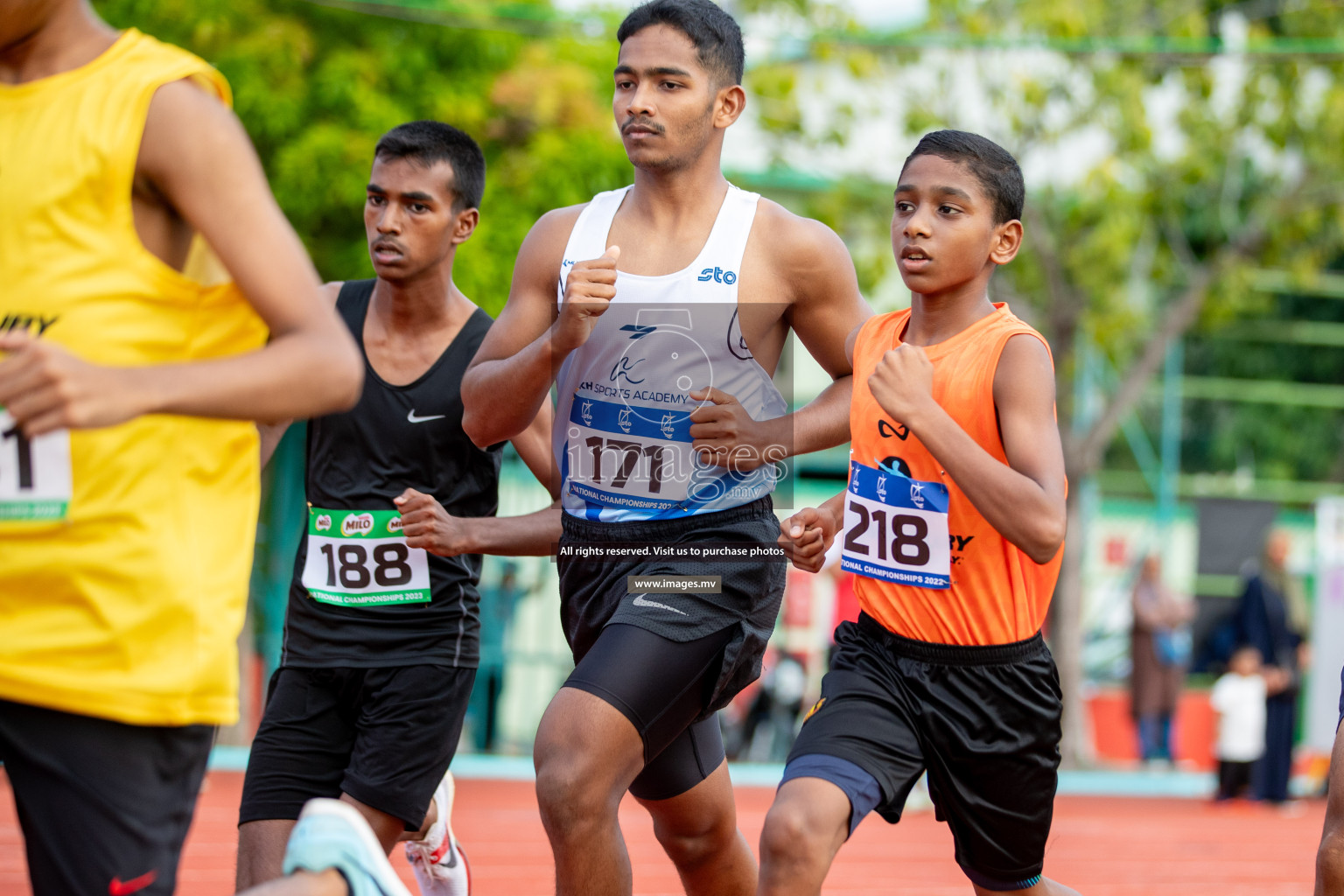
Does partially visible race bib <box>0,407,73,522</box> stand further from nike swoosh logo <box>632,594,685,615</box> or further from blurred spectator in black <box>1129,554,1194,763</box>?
blurred spectator in black <box>1129,554,1194,763</box>

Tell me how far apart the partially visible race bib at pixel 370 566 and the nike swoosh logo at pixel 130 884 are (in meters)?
1.92

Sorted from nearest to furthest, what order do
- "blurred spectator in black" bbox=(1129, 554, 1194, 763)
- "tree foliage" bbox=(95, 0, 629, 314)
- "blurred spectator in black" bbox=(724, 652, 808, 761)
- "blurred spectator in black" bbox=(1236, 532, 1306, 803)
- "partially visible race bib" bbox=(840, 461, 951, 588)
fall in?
1. "partially visible race bib" bbox=(840, 461, 951, 588)
2. "tree foliage" bbox=(95, 0, 629, 314)
3. "blurred spectator in black" bbox=(1236, 532, 1306, 803)
4. "blurred spectator in black" bbox=(724, 652, 808, 761)
5. "blurred spectator in black" bbox=(1129, 554, 1194, 763)

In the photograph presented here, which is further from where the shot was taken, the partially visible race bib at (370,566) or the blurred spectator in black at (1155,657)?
the blurred spectator in black at (1155,657)

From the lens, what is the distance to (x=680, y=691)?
3658 millimetres

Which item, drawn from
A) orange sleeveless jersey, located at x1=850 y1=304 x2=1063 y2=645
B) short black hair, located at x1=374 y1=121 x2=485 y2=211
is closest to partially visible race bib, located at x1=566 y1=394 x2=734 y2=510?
orange sleeveless jersey, located at x1=850 y1=304 x2=1063 y2=645

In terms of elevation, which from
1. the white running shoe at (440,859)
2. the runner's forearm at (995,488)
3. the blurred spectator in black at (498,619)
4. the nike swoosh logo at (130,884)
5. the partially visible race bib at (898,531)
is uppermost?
the runner's forearm at (995,488)

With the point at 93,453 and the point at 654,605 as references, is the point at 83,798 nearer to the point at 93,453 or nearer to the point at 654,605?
the point at 93,453

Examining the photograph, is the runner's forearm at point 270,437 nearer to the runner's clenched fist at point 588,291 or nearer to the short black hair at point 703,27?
the runner's clenched fist at point 588,291

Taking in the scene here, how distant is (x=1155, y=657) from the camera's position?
14531mm

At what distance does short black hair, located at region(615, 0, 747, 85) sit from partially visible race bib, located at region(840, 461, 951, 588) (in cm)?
117

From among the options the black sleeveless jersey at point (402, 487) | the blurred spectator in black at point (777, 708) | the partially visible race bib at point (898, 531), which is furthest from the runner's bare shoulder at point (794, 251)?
the blurred spectator in black at point (777, 708)

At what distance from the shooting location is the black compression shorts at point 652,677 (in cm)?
354

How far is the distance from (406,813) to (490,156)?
328 inches

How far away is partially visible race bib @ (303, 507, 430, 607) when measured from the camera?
13.8 ft
